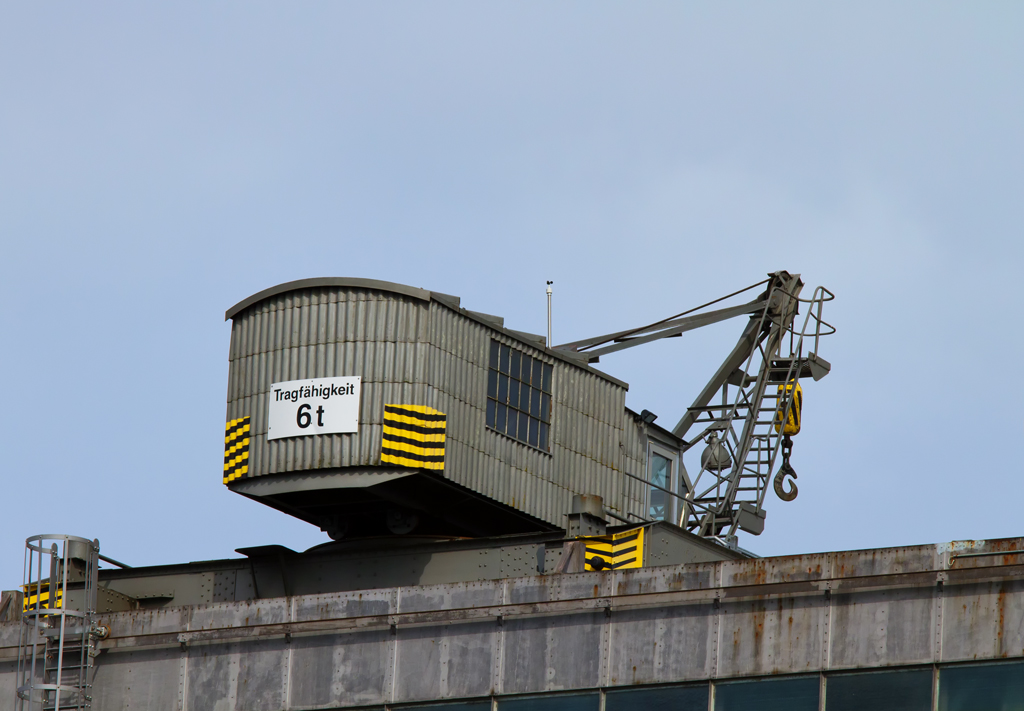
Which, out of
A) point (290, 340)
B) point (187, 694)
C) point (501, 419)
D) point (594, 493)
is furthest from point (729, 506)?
point (187, 694)

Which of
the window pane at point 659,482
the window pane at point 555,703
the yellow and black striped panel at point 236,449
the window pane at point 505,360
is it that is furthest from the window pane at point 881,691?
the window pane at point 659,482

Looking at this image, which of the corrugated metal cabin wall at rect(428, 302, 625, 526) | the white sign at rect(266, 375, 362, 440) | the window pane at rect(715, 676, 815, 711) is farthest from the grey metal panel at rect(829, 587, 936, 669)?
the white sign at rect(266, 375, 362, 440)

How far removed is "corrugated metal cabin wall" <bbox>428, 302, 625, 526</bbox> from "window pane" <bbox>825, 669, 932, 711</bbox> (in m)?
9.60

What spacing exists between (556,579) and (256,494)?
6.90 metres

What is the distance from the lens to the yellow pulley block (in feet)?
155

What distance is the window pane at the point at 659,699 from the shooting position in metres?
29.3

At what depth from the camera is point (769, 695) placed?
2880cm

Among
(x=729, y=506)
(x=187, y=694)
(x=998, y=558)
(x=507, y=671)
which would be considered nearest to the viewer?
(x=998, y=558)

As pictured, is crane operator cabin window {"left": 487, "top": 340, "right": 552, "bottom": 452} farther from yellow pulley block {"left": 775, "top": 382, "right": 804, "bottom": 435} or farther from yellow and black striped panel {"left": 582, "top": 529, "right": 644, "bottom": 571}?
yellow pulley block {"left": 775, "top": 382, "right": 804, "bottom": 435}

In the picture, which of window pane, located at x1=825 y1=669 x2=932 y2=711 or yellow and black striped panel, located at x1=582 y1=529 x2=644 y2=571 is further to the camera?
yellow and black striped panel, located at x1=582 y1=529 x2=644 y2=571

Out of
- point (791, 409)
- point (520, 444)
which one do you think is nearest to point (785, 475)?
point (791, 409)

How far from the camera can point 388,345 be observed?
35594 mm

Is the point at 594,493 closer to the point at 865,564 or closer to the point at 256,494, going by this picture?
the point at 256,494

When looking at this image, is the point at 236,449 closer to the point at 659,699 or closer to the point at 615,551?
the point at 615,551
